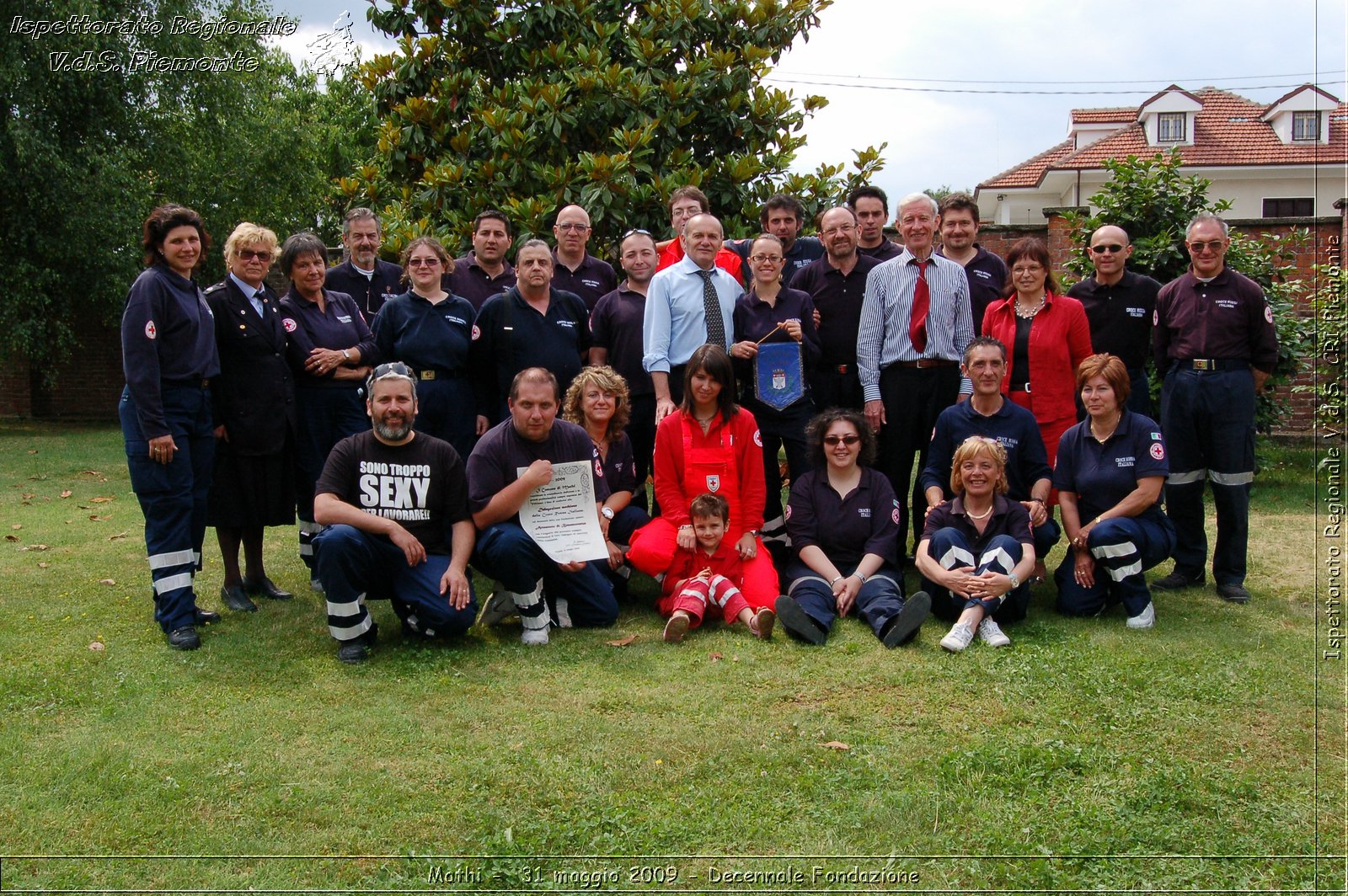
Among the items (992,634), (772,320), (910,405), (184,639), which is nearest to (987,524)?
(992,634)

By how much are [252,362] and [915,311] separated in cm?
375

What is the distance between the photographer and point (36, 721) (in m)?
4.01

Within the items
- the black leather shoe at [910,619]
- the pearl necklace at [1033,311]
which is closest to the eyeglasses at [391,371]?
the black leather shoe at [910,619]

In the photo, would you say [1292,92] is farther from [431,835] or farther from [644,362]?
[431,835]

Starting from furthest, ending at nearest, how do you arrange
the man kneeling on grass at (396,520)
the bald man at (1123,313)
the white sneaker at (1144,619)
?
1. the bald man at (1123,313)
2. the white sneaker at (1144,619)
3. the man kneeling on grass at (396,520)

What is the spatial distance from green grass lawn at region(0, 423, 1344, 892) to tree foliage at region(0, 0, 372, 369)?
12.4m

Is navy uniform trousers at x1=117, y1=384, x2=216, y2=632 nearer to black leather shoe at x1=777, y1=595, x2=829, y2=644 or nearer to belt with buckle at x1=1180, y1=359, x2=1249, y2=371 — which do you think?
black leather shoe at x1=777, y1=595, x2=829, y2=644

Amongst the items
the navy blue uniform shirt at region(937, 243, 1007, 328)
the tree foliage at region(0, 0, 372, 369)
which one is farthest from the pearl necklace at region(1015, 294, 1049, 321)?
the tree foliage at region(0, 0, 372, 369)

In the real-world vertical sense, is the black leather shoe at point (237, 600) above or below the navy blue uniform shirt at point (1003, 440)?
below

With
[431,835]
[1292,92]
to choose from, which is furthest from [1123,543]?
[1292,92]

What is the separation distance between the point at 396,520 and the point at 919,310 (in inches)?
126

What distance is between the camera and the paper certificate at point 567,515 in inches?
211

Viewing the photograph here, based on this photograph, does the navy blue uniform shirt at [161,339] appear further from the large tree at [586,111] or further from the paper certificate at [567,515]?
the large tree at [586,111]

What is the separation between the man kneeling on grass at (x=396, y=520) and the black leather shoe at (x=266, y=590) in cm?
123
